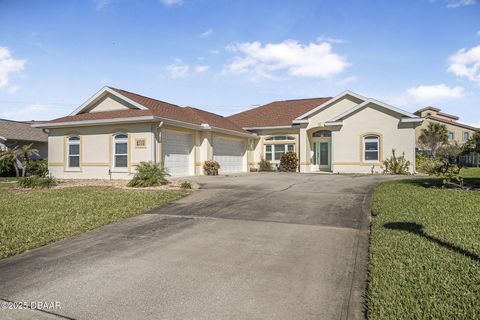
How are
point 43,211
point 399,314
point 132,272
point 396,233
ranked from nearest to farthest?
point 399,314 < point 132,272 < point 396,233 < point 43,211

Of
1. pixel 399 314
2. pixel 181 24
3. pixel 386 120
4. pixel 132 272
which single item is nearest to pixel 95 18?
pixel 181 24

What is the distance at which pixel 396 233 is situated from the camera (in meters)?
5.78

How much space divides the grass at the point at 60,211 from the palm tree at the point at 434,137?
136ft

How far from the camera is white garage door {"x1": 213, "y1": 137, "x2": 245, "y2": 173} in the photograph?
70.1 feet

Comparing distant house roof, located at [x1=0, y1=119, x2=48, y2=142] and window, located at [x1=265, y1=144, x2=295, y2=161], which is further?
distant house roof, located at [x1=0, y1=119, x2=48, y2=142]

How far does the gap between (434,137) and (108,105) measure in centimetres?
4037

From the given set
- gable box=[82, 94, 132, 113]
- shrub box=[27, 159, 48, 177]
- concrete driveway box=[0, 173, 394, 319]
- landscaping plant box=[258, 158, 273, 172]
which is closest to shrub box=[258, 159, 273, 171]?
landscaping plant box=[258, 158, 273, 172]

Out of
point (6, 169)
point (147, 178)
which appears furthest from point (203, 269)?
point (6, 169)

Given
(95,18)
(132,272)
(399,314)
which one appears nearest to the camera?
(399,314)

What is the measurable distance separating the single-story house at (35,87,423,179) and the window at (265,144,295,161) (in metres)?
0.08

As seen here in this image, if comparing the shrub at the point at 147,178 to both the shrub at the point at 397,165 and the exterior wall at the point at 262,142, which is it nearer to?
the exterior wall at the point at 262,142

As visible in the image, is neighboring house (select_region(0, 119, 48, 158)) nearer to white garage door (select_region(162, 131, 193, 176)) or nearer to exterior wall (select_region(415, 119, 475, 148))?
white garage door (select_region(162, 131, 193, 176))

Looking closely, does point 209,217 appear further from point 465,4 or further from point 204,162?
point 204,162

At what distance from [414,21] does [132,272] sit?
12712 millimetres
